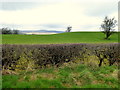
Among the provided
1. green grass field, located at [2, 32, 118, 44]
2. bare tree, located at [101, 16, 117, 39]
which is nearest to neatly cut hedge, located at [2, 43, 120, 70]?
green grass field, located at [2, 32, 118, 44]

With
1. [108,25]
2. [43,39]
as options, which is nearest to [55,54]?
[43,39]

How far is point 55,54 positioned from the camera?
19.2ft

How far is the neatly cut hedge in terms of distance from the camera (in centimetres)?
529

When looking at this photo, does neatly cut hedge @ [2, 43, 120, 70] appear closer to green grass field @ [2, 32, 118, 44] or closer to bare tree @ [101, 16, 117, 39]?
green grass field @ [2, 32, 118, 44]

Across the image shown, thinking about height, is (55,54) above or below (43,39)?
below

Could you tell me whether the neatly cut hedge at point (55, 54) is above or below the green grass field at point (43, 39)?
below

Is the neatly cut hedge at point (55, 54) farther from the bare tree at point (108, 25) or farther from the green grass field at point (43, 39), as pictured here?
the bare tree at point (108, 25)

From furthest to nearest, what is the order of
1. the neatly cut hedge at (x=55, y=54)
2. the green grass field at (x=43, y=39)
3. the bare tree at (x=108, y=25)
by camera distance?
the bare tree at (x=108, y=25)
the green grass field at (x=43, y=39)
the neatly cut hedge at (x=55, y=54)

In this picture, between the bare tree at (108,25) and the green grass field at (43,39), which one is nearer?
the green grass field at (43,39)

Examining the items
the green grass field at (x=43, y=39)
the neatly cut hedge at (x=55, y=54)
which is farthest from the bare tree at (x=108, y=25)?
the neatly cut hedge at (x=55, y=54)

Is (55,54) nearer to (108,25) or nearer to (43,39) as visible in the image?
(43,39)

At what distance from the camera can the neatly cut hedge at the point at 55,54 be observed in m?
5.29

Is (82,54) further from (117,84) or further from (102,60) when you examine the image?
(117,84)

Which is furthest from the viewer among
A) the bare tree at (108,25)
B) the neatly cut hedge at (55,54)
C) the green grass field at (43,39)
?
the bare tree at (108,25)
